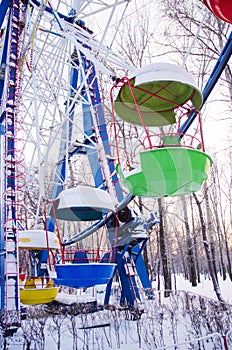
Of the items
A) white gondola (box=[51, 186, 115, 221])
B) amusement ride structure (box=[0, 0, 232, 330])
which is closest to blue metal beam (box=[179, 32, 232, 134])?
amusement ride structure (box=[0, 0, 232, 330])

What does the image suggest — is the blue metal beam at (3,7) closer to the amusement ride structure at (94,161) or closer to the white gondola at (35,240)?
the amusement ride structure at (94,161)

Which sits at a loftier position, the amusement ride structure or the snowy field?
the amusement ride structure

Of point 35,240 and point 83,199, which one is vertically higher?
point 83,199

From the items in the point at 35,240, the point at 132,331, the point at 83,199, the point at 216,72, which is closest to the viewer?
the point at 216,72

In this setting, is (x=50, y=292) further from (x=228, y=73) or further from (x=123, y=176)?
(x=228, y=73)

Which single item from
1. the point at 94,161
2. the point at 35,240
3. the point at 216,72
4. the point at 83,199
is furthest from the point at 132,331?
the point at 216,72

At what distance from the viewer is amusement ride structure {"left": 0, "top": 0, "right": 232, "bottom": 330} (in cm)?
339

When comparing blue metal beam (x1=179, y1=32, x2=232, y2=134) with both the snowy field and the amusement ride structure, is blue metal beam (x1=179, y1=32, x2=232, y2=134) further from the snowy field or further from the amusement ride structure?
the snowy field

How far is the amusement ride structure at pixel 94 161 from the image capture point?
133 inches

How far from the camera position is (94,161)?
32.0 ft

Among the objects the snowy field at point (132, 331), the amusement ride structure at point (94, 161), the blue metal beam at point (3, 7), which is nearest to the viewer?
the amusement ride structure at point (94, 161)

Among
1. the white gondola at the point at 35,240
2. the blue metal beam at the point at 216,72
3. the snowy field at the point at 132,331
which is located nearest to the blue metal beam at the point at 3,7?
the white gondola at the point at 35,240

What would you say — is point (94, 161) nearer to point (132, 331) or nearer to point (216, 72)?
point (132, 331)

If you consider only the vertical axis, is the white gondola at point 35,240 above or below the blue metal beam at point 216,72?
below
